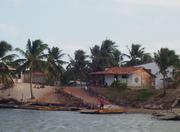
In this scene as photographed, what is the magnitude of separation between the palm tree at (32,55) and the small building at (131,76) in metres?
15.1

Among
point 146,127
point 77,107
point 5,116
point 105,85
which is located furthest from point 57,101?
point 146,127

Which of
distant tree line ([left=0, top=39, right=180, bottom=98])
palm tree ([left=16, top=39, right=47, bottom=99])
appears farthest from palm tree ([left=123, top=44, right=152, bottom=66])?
palm tree ([left=16, top=39, right=47, bottom=99])

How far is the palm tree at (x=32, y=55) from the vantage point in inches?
3268

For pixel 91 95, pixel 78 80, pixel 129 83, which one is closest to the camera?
pixel 91 95

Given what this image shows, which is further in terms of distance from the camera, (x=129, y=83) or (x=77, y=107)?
(x=129, y=83)

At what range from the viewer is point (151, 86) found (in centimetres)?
9456

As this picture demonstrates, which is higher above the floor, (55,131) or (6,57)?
(6,57)

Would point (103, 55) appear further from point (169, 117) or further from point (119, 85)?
point (169, 117)

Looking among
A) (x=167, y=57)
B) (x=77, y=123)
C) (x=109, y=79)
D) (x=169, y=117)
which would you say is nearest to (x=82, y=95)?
(x=109, y=79)

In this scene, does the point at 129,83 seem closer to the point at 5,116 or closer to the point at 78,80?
the point at 78,80

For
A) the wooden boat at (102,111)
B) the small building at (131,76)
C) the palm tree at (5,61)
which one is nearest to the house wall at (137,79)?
the small building at (131,76)

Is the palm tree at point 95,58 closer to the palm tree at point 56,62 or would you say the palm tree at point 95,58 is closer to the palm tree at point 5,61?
the palm tree at point 56,62

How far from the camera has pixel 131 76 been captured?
9250cm

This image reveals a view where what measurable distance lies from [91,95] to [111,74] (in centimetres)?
827
